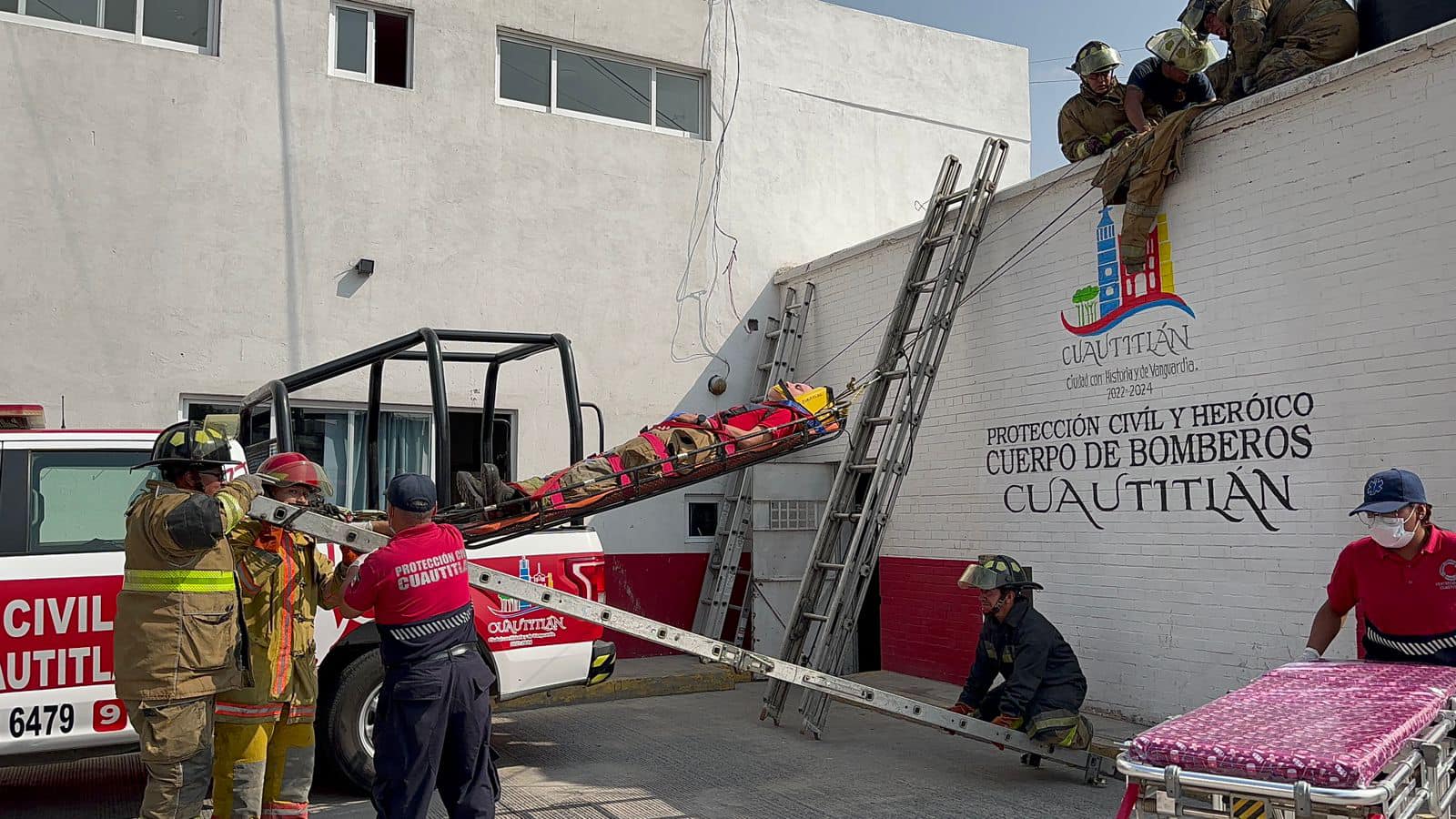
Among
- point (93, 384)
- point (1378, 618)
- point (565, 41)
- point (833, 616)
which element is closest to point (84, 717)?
point (93, 384)

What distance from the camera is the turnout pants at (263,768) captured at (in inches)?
182

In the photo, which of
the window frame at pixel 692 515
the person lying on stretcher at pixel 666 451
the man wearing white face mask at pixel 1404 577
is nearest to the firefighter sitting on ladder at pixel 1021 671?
the person lying on stretcher at pixel 666 451

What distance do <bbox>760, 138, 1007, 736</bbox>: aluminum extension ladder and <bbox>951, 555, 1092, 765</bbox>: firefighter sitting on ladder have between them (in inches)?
54.3

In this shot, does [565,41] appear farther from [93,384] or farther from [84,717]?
[84,717]

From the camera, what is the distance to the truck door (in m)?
5.33

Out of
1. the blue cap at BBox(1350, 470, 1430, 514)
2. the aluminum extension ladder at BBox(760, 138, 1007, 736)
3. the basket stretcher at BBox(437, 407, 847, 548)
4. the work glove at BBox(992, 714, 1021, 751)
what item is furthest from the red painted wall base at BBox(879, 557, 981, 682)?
the blue cap at BBox(1350, 470, 1430, 514)

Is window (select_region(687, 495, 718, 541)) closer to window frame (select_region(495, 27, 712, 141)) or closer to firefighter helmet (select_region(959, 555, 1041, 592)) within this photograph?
window frame (select_region(495, 27, 712, 141))

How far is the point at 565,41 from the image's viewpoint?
435 inches

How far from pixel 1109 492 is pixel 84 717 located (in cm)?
651

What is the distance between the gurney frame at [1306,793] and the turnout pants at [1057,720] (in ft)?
8.30

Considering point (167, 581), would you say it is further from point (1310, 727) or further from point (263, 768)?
point (1310, 727)

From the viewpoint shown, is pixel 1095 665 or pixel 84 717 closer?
pixel 84 717

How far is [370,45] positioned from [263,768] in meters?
7.43

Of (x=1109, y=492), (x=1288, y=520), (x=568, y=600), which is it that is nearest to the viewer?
(x=568, y=600)
